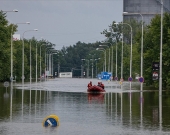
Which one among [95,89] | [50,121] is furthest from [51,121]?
[95,89]

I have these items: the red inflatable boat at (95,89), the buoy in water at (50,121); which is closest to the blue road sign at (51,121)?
the buoy in water at (50,121)

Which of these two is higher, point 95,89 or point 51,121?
point 95,89

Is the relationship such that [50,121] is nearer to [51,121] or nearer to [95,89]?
[51,121]

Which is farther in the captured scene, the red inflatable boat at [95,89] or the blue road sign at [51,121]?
the red inflatable boat at [95,89]

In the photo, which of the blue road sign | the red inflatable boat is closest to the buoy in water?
the blue road sign

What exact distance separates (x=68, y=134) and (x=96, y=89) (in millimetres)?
41878

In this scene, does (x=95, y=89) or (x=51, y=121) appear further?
(x=95, y=89)

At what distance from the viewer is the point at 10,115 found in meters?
31.0

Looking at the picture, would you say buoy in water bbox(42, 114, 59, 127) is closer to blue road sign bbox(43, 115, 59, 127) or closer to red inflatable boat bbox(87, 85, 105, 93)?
blue road sign bbox(43, 115, 59, 127)

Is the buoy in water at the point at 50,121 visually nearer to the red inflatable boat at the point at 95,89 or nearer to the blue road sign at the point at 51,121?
the blue road sign at the point at 51,121

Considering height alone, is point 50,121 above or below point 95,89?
below

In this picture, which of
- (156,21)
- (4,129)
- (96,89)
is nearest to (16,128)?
(4,129)

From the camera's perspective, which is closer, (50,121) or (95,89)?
(50,121)

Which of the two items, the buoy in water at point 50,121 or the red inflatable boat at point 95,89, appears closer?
the buoy in water at point 50,121
